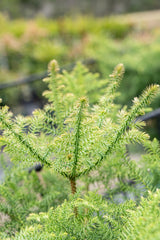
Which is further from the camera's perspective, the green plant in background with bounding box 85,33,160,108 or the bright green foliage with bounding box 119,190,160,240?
the green plant in background with bounding box 85,33,160,108

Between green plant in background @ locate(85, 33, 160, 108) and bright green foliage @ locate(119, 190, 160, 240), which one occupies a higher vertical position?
green plant in background @ locate(85, 33, 160, 108)

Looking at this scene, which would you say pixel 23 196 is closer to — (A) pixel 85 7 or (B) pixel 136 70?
(B) pixel 136 70

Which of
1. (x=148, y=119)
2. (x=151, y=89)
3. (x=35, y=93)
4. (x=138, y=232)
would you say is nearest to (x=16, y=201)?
(x=138, y=232)

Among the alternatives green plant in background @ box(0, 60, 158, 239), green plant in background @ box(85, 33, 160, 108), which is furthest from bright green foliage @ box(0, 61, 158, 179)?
green plant in background @ box(85, 33, 160, 108)

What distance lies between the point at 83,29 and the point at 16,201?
30.7 ft

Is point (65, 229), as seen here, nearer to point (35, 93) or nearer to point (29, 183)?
point (29, 183)

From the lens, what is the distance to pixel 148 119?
172 cm

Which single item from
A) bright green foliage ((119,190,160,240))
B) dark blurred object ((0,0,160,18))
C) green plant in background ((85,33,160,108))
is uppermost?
dark blurred object ((0,0,160,18))

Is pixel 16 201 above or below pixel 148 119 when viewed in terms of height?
below

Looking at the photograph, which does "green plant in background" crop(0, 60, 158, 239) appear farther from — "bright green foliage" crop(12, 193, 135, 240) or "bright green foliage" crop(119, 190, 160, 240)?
"bright green foliage" crop(119, 190, 160, 240)

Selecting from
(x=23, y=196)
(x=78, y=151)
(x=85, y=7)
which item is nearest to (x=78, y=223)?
(x=78, y=151)

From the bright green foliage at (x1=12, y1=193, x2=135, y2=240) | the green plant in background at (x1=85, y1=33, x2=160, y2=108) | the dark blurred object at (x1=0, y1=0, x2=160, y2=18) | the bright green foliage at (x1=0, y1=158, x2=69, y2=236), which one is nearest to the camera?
the bright green foliage at (x1=12, y1=193, x2=135, y2=240)

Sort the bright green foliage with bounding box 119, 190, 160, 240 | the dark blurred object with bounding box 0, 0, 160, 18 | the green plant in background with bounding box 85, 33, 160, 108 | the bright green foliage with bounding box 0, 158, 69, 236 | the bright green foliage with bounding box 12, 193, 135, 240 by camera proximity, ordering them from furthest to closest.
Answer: the dark blurred object with bounding box 0, 0, 160, 18 < the green plant in background with bounding box 85, 33, 160, 108 < the bright green foliage with bounding box 0, 158, 69, 236 < the bright green foliage with bounding box 12, 193, 135, 240 < the bright green foliage with bounding box 119, 190, 160, 240

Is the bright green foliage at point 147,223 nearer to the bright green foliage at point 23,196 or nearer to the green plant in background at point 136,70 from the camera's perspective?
the bright green foliage at point 23,196
